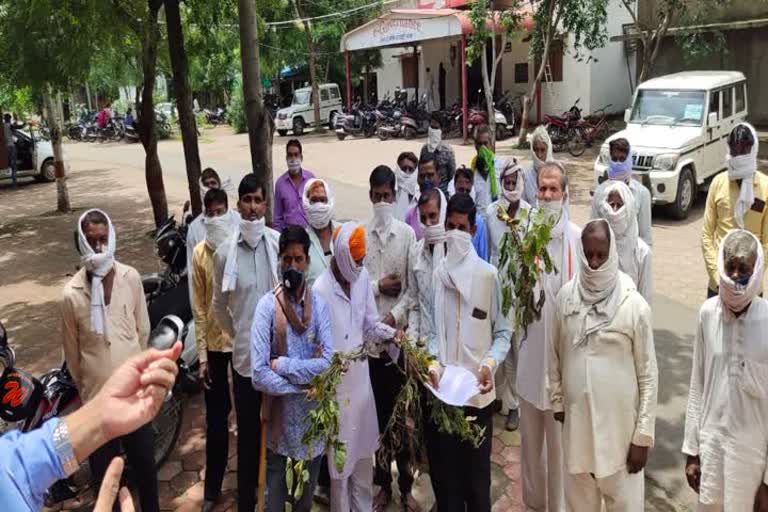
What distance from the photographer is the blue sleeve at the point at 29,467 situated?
132 cm

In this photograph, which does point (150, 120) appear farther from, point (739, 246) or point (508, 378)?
Result: point (739, 246)

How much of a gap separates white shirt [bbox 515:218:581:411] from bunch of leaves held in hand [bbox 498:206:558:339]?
0.73 feet

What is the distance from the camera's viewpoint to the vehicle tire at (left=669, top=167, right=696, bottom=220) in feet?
34.1

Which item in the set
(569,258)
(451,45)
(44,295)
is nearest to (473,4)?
(451,45)

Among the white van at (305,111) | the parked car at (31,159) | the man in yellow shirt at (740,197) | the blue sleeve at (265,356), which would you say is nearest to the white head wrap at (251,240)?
the blue sleeve at (265,356)

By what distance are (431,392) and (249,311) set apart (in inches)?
47.4

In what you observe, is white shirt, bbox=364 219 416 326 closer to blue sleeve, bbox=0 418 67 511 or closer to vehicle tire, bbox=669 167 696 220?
blue sleeve, bbox=0 418 67 511

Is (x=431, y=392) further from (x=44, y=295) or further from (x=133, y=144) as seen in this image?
(x=133, y=144)

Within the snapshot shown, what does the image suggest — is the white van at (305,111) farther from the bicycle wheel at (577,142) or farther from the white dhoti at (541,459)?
the white dhoti at (541,459)

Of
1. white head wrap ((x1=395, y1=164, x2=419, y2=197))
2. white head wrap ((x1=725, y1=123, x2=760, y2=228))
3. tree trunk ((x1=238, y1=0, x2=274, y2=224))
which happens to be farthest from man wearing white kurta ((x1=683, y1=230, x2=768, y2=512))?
tree trunk ((x1=238, y1=0, x2=274, y2=224))

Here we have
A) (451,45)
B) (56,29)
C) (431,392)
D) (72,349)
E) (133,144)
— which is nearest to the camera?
(431,392)

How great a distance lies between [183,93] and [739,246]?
19.8 ft

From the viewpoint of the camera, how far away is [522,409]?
3.47m

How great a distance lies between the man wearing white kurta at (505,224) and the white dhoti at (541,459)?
57 centimetres
